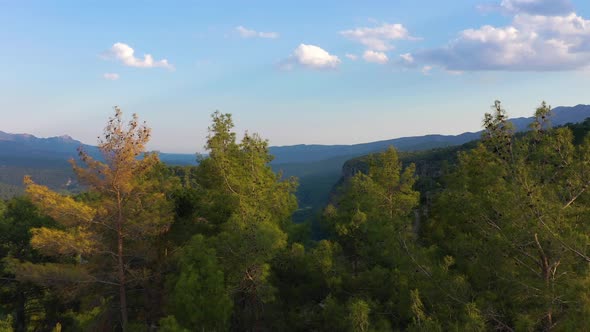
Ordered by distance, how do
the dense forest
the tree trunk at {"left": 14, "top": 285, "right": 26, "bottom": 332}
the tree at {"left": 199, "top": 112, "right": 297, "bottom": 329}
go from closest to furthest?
the dense forest → the tree at {"left": 199, "top": 112, "right": 297, "bottom": 329} → the tree trunk at {"left": 14, "top": 285, "right": 26, "bottom": 332}

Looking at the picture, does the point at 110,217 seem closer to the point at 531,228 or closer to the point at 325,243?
the point at 325,243

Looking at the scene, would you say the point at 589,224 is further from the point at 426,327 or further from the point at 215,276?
the point at 215,276

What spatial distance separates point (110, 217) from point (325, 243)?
10041 millimetres

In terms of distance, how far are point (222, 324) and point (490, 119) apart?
1190 centimetres

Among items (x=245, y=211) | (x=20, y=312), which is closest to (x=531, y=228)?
(x=245, y=211)

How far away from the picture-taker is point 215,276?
47.0ft

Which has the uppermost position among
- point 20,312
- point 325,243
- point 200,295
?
point 325,243

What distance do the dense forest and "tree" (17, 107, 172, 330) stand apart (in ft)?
0.22

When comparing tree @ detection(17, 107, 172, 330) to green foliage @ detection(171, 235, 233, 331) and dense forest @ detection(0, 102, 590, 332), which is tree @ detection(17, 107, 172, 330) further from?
green foliage @ detection(171, 235, 233, 331)

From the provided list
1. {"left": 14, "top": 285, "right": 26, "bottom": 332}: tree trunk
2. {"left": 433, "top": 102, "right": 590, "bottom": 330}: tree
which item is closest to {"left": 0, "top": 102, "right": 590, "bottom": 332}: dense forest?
{"left": 433, "top": 102, "right": 590, "bottom": 330}: tree

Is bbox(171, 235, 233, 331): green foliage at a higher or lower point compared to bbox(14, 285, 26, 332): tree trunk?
higher

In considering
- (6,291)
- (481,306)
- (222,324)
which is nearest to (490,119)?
(481,306)

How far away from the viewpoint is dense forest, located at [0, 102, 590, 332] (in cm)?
1002

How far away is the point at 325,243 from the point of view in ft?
54.2
